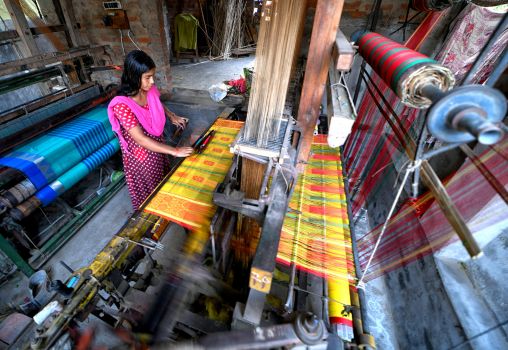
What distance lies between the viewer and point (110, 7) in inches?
149

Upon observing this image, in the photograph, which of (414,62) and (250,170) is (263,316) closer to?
(250,170)

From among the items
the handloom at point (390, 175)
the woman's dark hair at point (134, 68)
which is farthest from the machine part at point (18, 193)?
the handloom at point (390, 175)

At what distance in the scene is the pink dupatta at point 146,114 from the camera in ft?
6.65

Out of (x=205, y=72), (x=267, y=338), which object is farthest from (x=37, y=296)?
(x=205, y=72)

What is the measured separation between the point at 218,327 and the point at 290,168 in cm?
95

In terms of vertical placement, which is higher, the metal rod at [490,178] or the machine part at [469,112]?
the machine part at [469,112]

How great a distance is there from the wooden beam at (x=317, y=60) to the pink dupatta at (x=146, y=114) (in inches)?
58.1

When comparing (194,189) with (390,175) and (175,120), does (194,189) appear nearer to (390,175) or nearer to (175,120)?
(175,120)

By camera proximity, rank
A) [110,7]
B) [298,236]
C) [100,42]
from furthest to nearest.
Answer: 1. [100,42]
2. [110,7]
3. [298,236]

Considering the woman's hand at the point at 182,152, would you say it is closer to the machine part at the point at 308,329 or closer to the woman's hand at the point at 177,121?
the woman's hand at the point at 177,121

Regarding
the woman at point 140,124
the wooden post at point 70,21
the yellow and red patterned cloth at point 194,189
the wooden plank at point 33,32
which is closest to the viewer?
the yellow and red patterned cloth at point 194,189

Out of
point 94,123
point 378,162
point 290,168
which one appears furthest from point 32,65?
point 378,162

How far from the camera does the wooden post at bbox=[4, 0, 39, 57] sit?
289 centimetres

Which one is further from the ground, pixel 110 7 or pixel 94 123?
pixel 110 7
